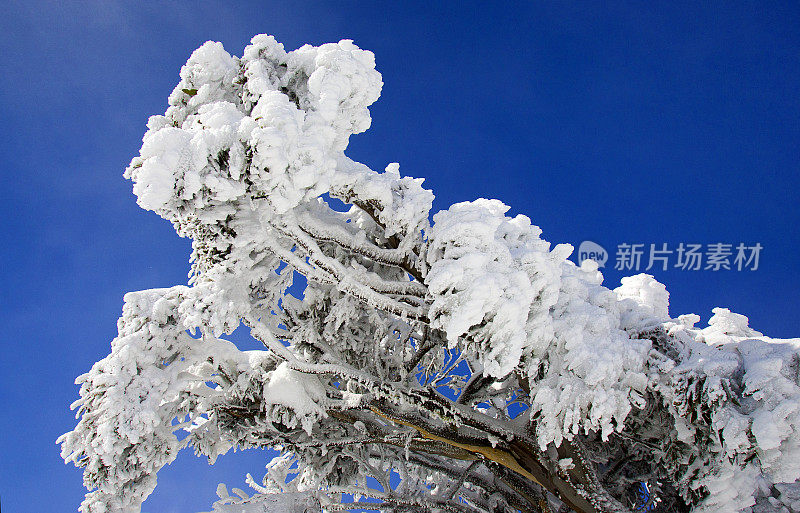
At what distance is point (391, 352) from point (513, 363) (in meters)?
3.21

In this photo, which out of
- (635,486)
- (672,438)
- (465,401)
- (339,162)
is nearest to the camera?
(339,162)

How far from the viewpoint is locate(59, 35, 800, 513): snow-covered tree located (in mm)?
4402

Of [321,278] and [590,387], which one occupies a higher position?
[321,278]

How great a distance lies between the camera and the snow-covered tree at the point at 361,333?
173 inches

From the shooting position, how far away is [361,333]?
Result: 7254 mm

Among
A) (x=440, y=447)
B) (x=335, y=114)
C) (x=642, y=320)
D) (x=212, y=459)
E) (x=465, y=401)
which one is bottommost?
(x=212, y=459)

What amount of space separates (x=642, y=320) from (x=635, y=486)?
380 centimetres

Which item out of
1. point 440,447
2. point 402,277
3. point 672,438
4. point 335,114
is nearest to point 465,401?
point 440,447

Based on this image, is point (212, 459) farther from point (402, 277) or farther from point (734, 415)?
point (734, 415)

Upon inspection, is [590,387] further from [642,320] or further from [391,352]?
[391,352]

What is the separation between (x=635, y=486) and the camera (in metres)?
7.97

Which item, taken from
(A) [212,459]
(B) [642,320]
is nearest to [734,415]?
(B) [642,320]

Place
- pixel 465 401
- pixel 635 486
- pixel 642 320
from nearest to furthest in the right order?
pixel 642 320 < pixel 465 401 < pixel 635 486

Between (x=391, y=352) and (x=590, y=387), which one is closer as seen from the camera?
(x=590, y=387)
